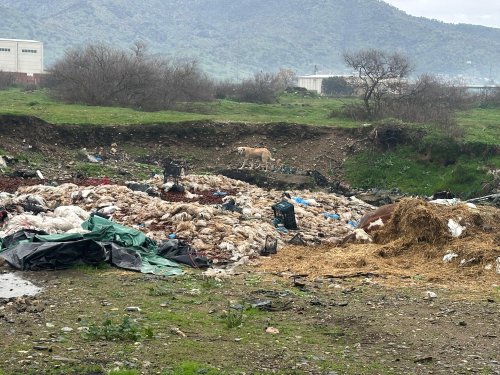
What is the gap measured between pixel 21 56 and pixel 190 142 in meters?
61.5

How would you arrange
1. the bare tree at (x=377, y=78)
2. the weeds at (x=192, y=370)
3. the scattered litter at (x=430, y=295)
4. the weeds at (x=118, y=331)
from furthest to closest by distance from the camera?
the bare tree at (x=377, y=78), the scattered litter at (x=430, y=295), the weeds at (x=118, y=331), the weeds at (x=192, y=370)

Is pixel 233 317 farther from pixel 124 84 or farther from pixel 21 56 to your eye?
pixel 21 56

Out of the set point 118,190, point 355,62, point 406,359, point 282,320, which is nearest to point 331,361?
point 406,359

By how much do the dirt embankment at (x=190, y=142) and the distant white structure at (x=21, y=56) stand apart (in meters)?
58.1

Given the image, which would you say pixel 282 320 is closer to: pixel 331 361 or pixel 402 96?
→ pixel 331 361

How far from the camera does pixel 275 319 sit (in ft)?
30.6

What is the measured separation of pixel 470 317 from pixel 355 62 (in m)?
34.5

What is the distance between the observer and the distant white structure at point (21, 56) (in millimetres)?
84938

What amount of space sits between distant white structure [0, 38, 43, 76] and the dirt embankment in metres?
58.1

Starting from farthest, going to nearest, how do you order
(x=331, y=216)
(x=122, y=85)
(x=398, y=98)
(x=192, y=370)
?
1. (x=122, y=85)
2. (x=398, y=98)
3. (x=331, y=216)
4. (x=192, y=370)

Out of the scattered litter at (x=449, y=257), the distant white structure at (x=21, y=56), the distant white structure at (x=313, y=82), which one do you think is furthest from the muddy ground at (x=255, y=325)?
the distant white structure at (x=21, y=56)

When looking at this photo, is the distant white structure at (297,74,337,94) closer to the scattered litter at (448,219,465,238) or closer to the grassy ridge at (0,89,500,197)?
the grassy ridge at (0,89,500,197)

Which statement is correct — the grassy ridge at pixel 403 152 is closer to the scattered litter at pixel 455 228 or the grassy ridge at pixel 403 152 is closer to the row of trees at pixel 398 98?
the row of trees at pixel 398 98

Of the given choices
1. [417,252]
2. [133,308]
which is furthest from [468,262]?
[133,308]
